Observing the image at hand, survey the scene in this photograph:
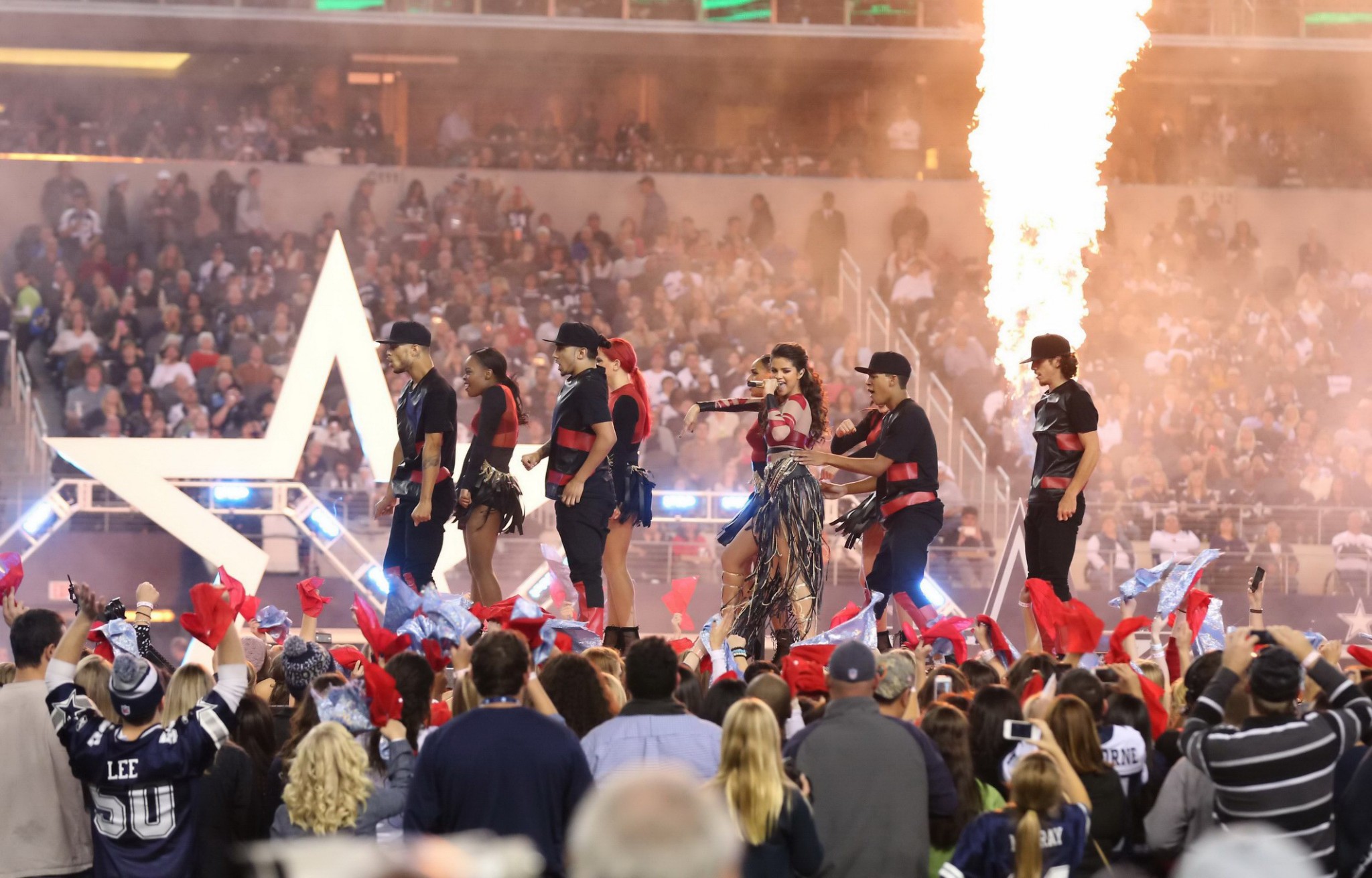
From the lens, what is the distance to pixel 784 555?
25.1 ft

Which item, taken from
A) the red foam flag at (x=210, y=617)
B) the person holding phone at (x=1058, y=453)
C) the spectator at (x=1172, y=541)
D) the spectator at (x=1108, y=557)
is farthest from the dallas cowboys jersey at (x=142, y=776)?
the spectator at (x=1172, y=541)

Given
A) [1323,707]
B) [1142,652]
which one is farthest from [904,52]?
[1323,707]

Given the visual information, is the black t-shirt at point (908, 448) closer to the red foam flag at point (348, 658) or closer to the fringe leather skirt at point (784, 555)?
the fringe leather skirt at point (784, 555)

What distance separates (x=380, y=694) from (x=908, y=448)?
158 inches

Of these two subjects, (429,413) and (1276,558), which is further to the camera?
(1276,558)

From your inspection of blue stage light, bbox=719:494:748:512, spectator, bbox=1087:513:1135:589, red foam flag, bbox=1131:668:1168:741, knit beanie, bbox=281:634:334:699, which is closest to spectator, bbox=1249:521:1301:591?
spectator, bbox=1087:513:1135:589

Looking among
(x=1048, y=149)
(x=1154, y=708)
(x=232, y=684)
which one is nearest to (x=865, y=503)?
(x=1154, y=708)

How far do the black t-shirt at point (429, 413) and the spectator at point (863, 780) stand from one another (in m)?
3.76

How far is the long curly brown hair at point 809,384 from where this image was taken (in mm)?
7676

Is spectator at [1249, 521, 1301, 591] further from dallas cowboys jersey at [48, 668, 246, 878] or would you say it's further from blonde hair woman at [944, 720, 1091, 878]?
dallas cowboys jersey at [48, 668, 246, 878]

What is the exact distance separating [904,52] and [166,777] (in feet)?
57.1

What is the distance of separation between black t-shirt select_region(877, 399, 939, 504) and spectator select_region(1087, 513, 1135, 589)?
5.01 m

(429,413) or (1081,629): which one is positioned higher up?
(429,413)

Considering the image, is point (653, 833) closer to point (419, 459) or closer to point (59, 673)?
point (59, 673)
